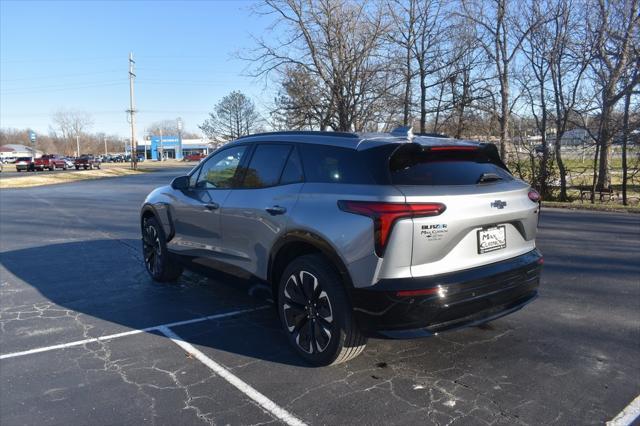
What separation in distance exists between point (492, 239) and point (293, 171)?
163 cm

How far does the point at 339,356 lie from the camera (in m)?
3.43

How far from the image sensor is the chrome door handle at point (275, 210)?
375 cm

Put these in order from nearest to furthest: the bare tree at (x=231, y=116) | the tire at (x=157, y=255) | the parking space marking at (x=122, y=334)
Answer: the parking space marking at (x=122, y=334)
the tire at (x=157, y=255)
the bare tree at (x=231, y=116)

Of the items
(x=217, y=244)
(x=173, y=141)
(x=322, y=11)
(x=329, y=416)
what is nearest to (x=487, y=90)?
(x=322, y=11)

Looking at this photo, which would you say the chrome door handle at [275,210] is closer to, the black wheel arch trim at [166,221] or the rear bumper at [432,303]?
the rear bumper at [432,303]

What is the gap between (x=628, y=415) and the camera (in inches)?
115

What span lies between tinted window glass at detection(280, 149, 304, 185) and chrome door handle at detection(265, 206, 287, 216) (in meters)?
0.23

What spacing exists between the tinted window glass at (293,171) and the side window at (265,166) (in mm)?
69

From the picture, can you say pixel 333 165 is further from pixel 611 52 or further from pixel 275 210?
pixel 611 52

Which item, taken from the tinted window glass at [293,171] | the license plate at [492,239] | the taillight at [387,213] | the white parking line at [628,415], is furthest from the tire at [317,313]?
the white parking line at [628,415]

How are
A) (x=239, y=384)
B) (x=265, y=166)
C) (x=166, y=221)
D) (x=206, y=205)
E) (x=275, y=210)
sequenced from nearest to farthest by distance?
(x=239, y=384) → (x=275, y=210) → (x=265, y=166) → (x=206, y=205) → (x=166, y=221)

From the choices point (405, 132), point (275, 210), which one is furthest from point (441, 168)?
point (275, 210)

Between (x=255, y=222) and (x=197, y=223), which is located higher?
(x=255, y=222)

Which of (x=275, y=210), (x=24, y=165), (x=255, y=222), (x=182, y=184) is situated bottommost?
(x=255, y=222)
